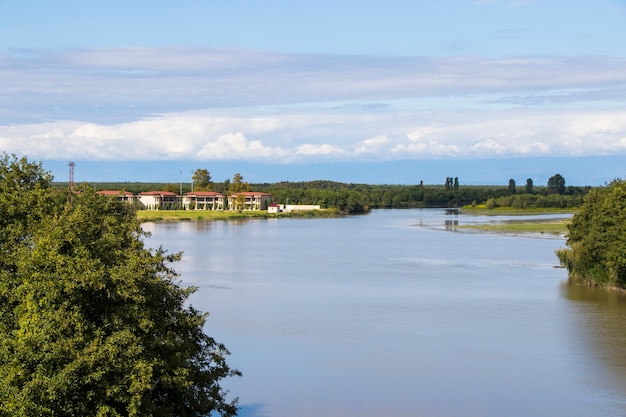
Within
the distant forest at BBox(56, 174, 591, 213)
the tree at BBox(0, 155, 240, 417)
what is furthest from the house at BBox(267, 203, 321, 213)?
the tree at BBox(0, 155, 240, 417)

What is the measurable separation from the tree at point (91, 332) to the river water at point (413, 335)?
3870 millimetres

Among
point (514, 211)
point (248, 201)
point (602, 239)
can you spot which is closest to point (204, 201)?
point (248, 201)

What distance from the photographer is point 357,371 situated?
1770cm

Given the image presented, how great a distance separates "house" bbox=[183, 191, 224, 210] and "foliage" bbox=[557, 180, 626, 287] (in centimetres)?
7244

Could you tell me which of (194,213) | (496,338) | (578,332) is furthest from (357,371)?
(194,213)

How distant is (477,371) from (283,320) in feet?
23.2

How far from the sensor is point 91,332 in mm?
10312

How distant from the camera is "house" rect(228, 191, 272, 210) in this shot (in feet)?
321

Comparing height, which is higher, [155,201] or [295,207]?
[155,201]

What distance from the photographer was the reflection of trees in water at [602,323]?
61.1ft

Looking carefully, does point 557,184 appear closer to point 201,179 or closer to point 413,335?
point 201,179

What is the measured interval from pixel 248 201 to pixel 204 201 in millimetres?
5189

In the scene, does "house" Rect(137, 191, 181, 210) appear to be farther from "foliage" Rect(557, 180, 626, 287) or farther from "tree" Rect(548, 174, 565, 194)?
"foliage" Rect(557, 180, 626, 287)

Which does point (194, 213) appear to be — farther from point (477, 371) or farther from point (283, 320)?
point (477, 371)
